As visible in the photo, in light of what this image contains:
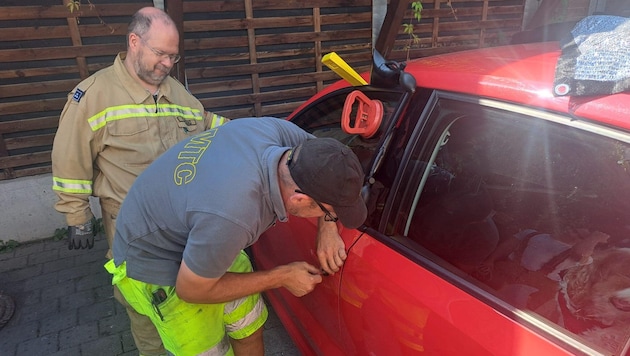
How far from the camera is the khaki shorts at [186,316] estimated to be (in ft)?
5.24

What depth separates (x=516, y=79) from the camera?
1207 millimetres

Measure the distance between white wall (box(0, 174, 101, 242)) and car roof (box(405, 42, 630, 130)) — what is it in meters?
3.36

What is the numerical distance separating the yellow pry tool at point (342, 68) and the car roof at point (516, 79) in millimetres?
219

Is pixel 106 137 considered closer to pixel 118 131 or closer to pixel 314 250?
pixel 118 131

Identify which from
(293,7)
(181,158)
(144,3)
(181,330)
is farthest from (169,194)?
(293,7)

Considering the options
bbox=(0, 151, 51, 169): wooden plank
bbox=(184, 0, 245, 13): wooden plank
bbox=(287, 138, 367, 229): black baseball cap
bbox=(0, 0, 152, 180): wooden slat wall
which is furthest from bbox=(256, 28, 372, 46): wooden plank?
bbox=(287, 138, 367, 229): black baseball cap

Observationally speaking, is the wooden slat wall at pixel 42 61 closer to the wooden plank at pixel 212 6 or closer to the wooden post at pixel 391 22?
the wooden plank at pixel 212 6

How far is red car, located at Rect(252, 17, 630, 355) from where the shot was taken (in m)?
1.08

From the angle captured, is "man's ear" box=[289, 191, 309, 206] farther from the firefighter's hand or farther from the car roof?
the firefighter's hand

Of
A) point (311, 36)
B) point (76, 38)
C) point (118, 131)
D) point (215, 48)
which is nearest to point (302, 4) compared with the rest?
point (311, 36)

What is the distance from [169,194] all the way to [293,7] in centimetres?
312

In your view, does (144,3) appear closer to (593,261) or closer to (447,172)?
(447,172)

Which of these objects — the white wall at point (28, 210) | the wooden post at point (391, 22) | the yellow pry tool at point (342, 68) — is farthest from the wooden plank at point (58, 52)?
the yellow pry tool at point (342, 68)

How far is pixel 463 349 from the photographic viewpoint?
3.61 feet
